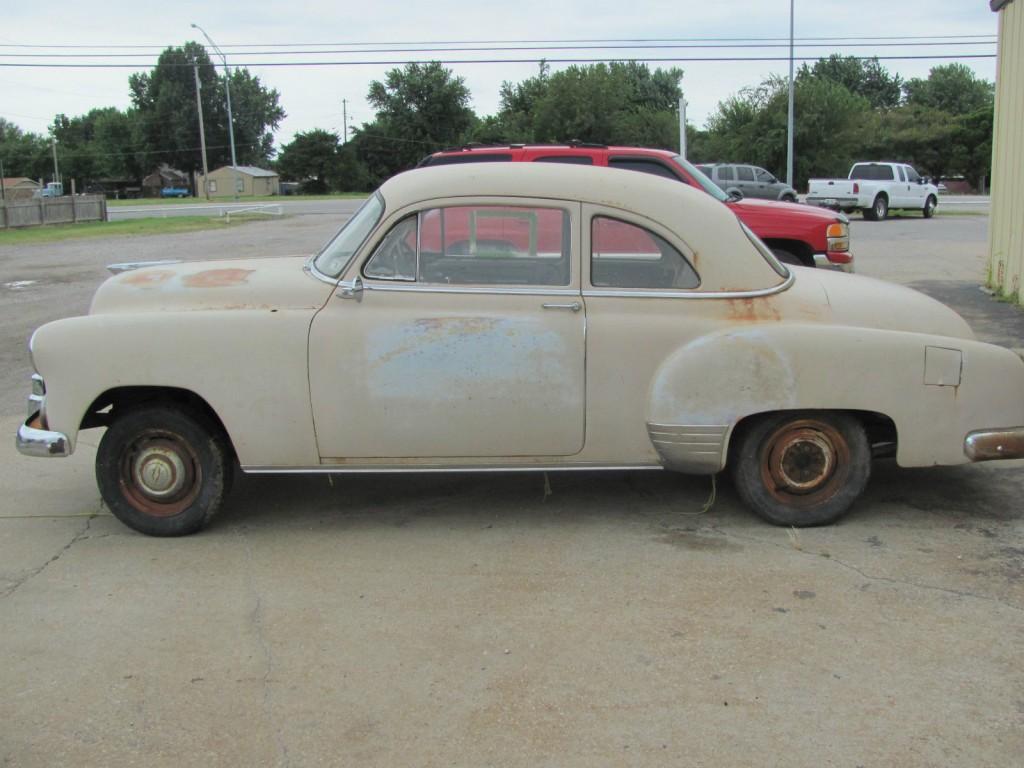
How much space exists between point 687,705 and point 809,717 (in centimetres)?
39

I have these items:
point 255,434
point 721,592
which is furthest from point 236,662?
point 721,592

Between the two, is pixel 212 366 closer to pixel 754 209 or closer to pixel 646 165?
pixel 646 165

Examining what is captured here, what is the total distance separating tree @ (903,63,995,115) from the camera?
257ft

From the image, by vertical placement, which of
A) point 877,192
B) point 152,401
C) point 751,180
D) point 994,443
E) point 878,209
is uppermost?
point 751,180

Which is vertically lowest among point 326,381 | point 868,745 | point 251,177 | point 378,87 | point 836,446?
point 868,745

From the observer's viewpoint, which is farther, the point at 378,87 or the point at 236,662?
the point at 378,87

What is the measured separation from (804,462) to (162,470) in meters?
3.07

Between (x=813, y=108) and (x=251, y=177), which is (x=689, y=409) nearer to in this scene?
(x=813, y=108)

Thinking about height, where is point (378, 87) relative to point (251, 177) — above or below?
above

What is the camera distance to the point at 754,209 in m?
10.8

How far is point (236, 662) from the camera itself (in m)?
3.74

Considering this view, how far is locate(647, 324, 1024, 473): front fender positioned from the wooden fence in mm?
30829

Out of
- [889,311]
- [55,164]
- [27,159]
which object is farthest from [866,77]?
[889,311]

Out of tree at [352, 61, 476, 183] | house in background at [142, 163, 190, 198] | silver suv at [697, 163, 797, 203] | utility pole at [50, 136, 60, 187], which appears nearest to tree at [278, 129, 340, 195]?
tree at [352, 61, 476, 183]
